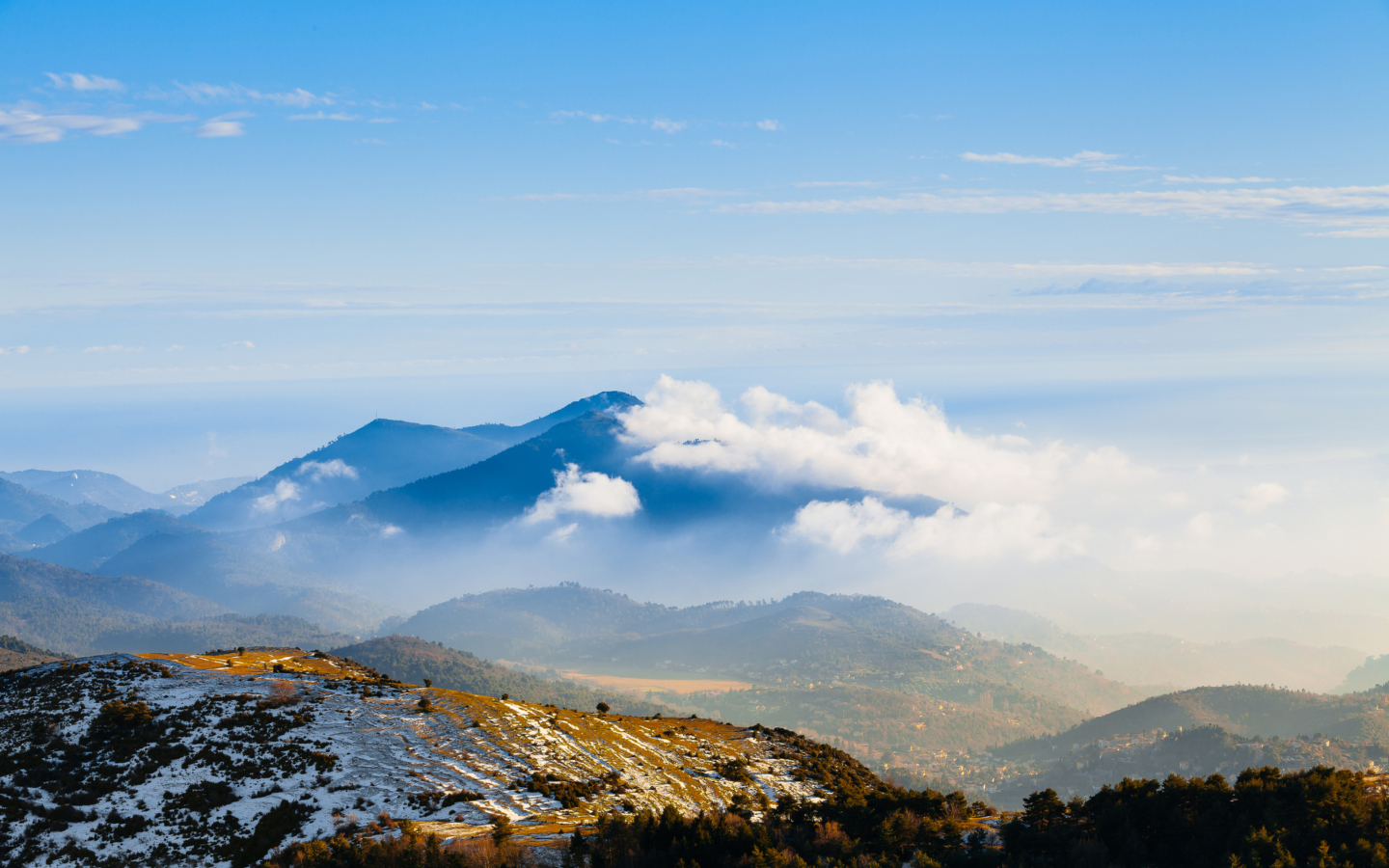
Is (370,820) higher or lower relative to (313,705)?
lower

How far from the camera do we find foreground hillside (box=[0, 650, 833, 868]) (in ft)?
139

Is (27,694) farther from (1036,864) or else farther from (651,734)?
(1036,864)

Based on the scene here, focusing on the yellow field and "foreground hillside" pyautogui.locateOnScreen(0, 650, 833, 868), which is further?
the yellow field

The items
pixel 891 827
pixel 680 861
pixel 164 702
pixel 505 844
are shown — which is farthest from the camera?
pixel 164 702

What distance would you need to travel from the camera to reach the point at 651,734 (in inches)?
2753

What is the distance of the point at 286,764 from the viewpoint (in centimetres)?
4903

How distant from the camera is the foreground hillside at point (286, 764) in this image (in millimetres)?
42219

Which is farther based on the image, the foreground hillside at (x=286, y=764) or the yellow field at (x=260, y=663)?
the yellow field at (x=260, y=663)

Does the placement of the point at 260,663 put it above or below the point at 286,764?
above

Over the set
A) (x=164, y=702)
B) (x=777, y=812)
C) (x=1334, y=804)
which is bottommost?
(x=777, y=812)

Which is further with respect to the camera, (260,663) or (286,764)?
(260,663)

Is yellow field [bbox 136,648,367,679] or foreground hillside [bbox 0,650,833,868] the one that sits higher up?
yellow field [bbox 136,648,367,679]

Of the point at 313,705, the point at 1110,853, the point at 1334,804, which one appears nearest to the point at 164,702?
the point at 313,705

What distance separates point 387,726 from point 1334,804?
5646 centimetres
